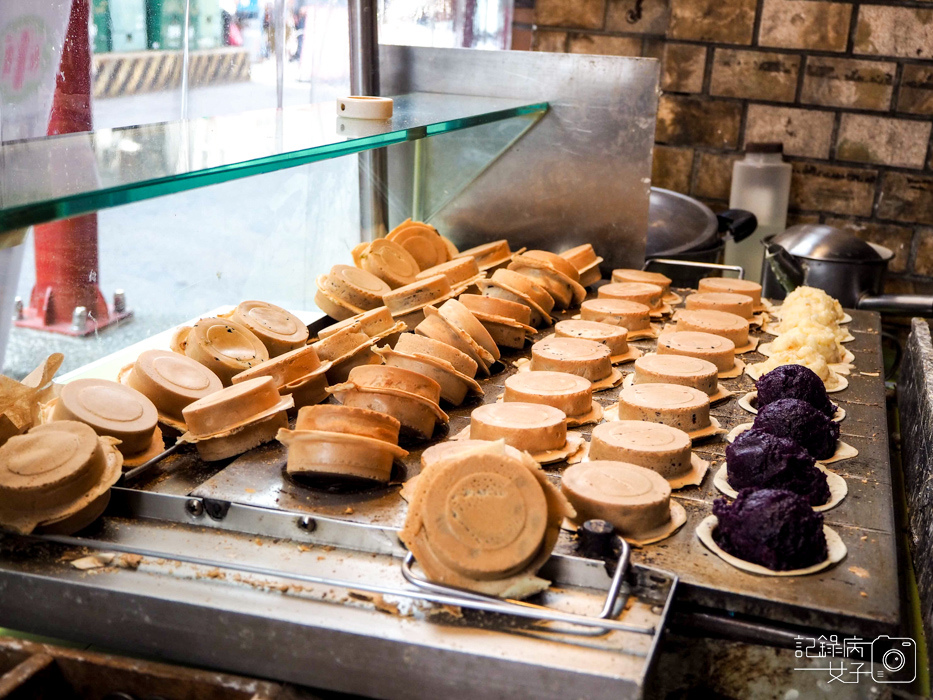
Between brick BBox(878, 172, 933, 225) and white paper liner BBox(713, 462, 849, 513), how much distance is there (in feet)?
11.4

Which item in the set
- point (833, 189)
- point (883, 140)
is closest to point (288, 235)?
point (833, 189)

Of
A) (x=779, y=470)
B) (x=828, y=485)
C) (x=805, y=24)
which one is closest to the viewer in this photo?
(x=779, y=470)

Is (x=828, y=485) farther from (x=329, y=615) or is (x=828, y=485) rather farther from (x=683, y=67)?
(x=683, y=67)

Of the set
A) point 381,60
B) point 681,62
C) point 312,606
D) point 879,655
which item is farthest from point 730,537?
point 681,62

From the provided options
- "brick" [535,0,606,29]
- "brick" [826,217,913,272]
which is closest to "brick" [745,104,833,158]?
"brick" [826,217,913,272]

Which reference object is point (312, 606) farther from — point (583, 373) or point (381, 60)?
point (381, 60)

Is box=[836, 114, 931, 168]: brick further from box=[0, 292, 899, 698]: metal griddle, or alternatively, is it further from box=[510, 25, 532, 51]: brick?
box=[0, 292, 899, 698]: metal griddle

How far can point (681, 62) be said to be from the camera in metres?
5.26

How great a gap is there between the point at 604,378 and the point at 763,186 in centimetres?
281

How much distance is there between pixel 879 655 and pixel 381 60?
330 centimetres

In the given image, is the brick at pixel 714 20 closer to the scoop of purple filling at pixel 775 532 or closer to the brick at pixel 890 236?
the brick at pixel 890 236

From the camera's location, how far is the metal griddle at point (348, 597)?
58.9 inches

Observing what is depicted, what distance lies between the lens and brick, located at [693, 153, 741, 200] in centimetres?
536

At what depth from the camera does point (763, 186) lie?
5102mm
